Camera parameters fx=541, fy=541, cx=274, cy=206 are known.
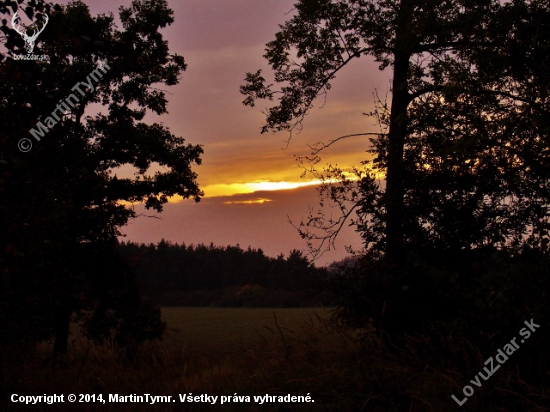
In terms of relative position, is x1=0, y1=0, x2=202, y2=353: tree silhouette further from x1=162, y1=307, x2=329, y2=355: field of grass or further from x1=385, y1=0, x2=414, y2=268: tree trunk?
x1=385, y1=0, x2=414, y2=268: tree trunk

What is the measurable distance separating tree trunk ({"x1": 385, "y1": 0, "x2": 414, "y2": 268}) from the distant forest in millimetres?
71160

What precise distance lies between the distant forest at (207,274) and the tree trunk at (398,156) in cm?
7116

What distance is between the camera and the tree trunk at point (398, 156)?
39.0ft

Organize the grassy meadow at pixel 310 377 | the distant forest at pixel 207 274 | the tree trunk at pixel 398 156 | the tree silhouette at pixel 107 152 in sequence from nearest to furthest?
the grassy meadow at pixel 310 377
the tree trunk at pixel 398 156
the tree silhouette at pixel 107 152
the distant forest at pixel 207 274

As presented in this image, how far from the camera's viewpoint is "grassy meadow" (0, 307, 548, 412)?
759 centimetres

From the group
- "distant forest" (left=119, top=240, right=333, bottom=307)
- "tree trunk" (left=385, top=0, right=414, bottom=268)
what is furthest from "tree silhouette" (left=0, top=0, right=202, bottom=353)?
"distant forest" (left=119, top=240, right=333, bottom=307)

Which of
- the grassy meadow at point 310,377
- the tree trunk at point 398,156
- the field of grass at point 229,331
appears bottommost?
the field of grass at point 229,331

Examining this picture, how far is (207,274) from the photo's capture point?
9869 cm

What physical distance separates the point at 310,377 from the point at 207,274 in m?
91.4

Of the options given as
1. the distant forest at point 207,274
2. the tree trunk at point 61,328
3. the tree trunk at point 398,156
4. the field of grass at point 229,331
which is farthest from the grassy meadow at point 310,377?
the distant forest at point 207,274

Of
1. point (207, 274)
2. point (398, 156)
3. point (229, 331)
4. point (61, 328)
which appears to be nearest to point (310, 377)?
point (398, 156)

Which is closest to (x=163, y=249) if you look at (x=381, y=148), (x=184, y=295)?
(x=184, y=295)

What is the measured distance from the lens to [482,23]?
13031mm

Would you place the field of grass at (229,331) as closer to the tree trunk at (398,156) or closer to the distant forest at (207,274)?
the tree trunk at (398,156)
